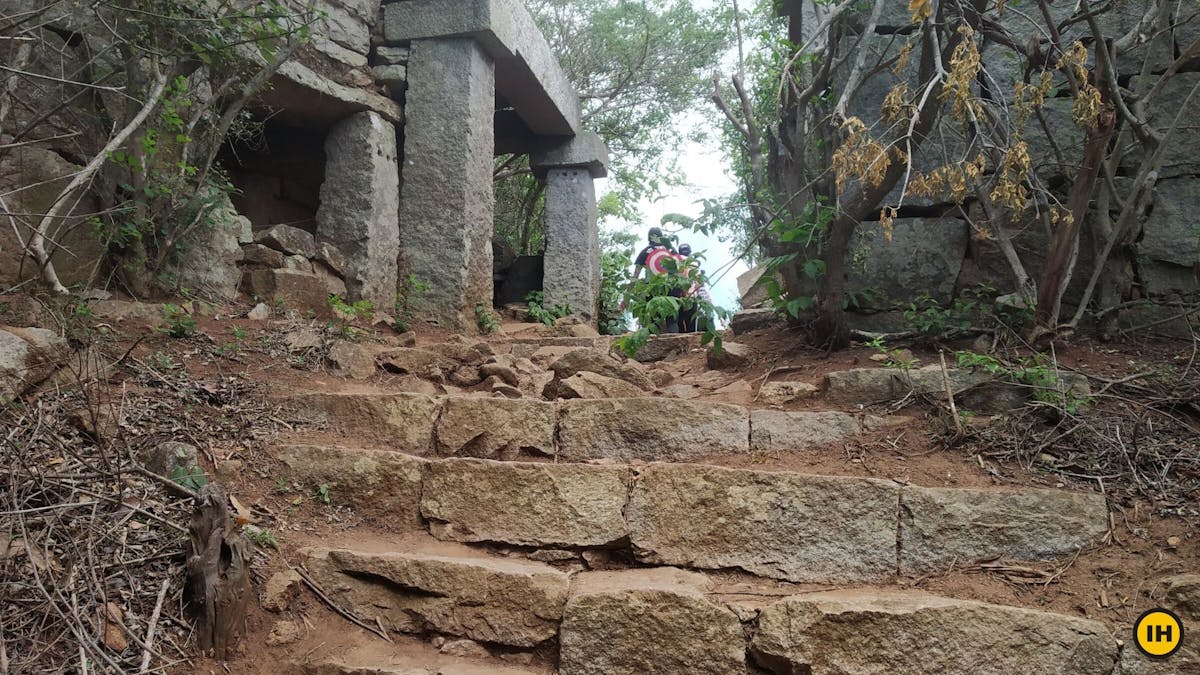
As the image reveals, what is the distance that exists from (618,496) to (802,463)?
2.66 feet

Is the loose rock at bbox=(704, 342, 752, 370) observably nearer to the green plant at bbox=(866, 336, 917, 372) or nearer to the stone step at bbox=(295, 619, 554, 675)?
the green plant at bbox=(866, 336, 917, 372)

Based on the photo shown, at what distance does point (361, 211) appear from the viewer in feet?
18.7

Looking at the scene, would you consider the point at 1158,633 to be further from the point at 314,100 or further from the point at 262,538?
the point at 314,100

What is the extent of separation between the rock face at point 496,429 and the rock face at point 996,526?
59.4 inches

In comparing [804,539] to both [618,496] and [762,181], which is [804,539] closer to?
[618,496]

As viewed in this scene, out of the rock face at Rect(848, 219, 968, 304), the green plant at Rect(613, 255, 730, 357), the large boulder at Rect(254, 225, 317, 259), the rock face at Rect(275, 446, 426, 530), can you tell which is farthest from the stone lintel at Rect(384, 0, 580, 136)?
the rock face at Rect(275, 446, 426, 530)

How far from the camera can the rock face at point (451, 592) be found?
2559 mm

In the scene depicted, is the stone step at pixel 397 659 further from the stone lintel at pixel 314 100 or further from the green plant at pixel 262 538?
the stone lintel at pixel 314 100

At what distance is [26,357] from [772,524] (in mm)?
2891

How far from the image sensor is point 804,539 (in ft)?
9.11

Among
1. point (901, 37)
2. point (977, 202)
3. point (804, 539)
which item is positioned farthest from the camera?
point (901, 37)

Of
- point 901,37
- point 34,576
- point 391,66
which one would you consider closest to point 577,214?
point 391,66

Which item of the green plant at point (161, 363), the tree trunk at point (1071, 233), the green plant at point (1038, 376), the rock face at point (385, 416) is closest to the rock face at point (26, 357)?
the green plant at point (161, 363)

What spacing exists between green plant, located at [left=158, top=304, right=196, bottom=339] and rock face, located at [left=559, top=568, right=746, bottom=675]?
8.64ft
